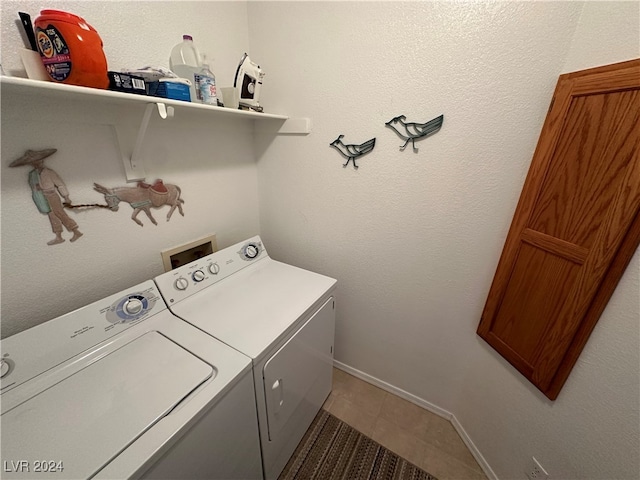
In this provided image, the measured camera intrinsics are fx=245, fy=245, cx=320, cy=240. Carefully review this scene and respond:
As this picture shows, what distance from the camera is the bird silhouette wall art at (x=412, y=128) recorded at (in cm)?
125

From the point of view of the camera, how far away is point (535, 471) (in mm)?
1139

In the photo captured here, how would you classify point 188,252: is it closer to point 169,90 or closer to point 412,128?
point 169,90

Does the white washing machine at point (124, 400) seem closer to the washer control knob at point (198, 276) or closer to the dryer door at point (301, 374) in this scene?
the dryer door at point (301, 374)

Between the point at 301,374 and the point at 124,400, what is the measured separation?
2.64ft

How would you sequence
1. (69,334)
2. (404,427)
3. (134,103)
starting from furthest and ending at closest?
(404,427), (134,103), (69,334)

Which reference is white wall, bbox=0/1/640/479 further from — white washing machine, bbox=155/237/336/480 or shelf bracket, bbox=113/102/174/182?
white washing machine, bbox=155/237/336/480

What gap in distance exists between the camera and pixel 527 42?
1.02m

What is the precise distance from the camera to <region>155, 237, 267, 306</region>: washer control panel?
1.27m

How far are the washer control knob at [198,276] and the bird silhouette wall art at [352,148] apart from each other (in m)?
1.08

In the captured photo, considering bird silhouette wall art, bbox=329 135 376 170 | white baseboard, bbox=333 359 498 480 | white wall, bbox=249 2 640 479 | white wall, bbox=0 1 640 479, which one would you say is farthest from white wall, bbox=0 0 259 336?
white baseboard, bbox=333 359 498 480

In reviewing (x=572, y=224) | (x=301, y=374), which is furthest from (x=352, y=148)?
(x=301, y=374)

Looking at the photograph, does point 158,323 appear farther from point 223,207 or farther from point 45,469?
point 223,207

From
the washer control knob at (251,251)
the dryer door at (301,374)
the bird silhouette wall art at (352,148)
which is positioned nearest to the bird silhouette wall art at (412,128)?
the bird silhouette wall art at (352,148)

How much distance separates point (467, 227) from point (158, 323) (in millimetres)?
1641
